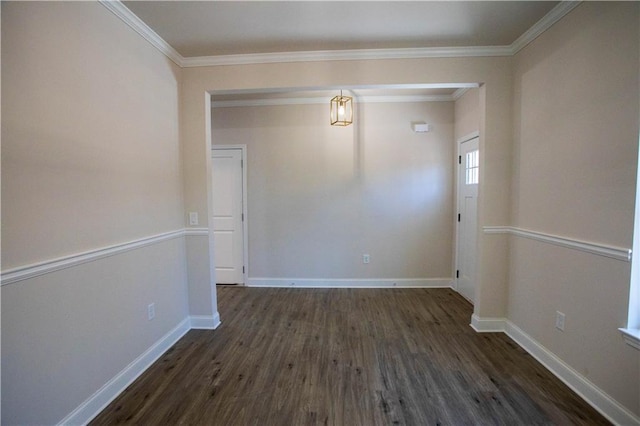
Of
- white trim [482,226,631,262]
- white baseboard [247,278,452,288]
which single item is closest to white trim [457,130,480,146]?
white trim [482,226,631,262]

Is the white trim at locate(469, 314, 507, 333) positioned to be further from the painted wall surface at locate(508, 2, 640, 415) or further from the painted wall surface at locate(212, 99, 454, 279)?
the painted wall surface at locate(212, 99, 454, 279)

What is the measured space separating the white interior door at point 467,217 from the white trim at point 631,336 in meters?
1.63

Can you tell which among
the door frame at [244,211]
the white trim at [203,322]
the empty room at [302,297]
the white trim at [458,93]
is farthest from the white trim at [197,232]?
the white trim at [458,93]

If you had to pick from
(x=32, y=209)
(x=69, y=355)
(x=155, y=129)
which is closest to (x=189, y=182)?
(x=155, y=129)

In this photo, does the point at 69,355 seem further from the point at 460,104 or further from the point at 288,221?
the point at 460,104

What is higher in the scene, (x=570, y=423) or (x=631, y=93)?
(x=631, y=93)

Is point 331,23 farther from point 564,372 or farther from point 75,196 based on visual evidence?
point 564,372

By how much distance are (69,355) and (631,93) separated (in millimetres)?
3561

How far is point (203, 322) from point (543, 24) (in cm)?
409

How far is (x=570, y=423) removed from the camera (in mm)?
1587

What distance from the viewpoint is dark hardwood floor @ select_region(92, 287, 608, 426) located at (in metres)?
1.66

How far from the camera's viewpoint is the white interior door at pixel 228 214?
395cm

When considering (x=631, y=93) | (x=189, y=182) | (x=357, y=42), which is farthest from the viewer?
(x=189, y=182)

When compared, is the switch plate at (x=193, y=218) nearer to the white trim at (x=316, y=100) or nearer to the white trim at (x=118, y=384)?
the white trim at (x=118, y=384)
